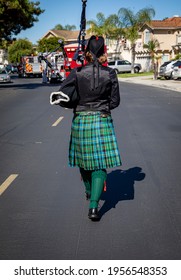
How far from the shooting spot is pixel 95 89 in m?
4.41

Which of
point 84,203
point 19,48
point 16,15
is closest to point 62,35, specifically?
point 19,48

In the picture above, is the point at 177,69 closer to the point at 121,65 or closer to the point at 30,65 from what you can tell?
the point at 121,65

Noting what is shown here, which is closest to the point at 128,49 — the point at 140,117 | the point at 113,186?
the point at 140,117

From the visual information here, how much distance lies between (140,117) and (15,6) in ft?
77.1

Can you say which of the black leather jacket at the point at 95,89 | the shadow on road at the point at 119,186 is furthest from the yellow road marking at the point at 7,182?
the black leather jacket at the point at 95,89

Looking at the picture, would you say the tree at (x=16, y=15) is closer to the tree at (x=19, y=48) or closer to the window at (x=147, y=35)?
the window at (x=147, y=35)

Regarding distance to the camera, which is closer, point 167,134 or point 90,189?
point 90,189

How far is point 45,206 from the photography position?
523 centimetres

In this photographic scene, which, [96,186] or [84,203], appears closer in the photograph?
[96,186]

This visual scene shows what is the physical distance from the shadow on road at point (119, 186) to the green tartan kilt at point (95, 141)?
673mm

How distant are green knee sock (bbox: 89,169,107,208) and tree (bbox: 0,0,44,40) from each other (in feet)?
102

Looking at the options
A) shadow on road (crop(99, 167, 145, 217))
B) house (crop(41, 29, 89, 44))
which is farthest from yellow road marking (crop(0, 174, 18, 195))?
house (crop(41, 29, 89, 44))

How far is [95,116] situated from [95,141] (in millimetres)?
260
